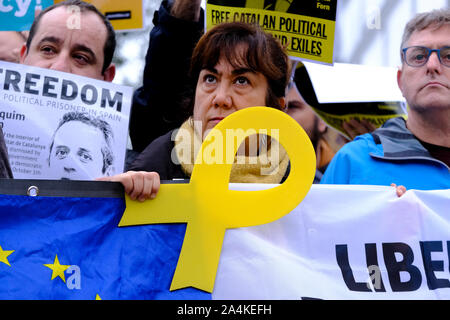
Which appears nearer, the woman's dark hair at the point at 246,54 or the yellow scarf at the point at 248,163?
the yellow scarf at the point at 248,163

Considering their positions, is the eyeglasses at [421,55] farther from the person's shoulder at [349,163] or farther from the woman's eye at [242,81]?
the woman's eye at [242,81]

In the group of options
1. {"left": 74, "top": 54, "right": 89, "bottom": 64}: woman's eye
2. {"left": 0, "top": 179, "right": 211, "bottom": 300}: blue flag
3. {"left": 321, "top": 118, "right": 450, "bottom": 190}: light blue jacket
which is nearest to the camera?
{"left": 0, "top": 179, "right": 211, "bottom": 300}: blue flag

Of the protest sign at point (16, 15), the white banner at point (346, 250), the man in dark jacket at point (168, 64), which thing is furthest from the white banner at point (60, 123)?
the protest sign at point (16, 15)

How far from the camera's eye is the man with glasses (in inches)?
116

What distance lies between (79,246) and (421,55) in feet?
5.84

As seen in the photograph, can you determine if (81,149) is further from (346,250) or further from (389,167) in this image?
(389,167)

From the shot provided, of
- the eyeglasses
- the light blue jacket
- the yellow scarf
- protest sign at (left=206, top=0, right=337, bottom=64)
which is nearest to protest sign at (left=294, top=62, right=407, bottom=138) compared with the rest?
protest sign at (left=206, top=0, right=337, bottom=64)

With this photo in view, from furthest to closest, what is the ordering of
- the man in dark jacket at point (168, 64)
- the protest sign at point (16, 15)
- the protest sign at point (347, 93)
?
the protest sign at point (347, 93)
the protest sign at point (16, 15)
the man in dark jacket at point (168, 64)

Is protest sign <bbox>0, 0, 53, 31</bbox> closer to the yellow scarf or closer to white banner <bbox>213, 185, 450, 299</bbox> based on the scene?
the yellow scarf

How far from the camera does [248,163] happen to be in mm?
2787

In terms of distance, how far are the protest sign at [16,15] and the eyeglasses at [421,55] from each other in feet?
6.21

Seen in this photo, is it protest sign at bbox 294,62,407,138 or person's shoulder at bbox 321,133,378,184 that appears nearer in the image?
person's shoulder at bbox 321,133,378,184

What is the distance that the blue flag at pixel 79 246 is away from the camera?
2207 mm
